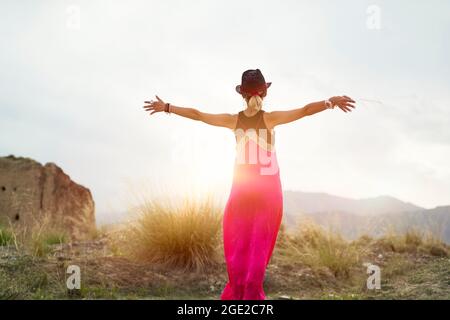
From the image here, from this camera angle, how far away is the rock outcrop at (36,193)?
1942 cm

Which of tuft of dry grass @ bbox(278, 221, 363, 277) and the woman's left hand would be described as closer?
the woman's left hand

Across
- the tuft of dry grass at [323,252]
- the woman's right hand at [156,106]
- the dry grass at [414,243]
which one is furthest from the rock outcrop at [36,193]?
the woman's right hand at [156,106]

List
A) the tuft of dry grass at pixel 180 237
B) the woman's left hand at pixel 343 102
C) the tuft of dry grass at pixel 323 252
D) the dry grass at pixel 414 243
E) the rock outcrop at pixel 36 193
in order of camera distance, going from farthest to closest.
→ the rock outcrop at pixel 36 193 → the dry grass at pixel 414 243 → the tuft of dry grass at pixel 323 252 → the tuft of dry grass at pixel 180 237 → the woman's left hand at pixel 343 102

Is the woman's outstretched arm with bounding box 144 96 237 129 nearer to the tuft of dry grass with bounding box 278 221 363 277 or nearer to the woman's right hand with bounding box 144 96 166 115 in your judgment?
the woman's right hand with bounding box 144 96 166 115

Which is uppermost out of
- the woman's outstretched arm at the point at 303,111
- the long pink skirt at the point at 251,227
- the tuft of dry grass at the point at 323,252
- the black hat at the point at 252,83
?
the black hat at the point at 252,83

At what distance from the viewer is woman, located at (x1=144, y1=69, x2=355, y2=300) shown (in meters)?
5.95

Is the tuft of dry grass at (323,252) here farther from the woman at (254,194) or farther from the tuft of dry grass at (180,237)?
the woman at (254,194)

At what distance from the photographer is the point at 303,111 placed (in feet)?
19.9

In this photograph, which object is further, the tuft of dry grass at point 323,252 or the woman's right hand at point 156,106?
the tuft of dry grass at point 323,252

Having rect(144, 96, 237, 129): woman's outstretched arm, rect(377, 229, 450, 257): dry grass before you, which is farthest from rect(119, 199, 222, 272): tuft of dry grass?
rect(377, 229, 450, 257): dry grass

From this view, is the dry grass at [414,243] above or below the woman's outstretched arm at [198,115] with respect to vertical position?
below

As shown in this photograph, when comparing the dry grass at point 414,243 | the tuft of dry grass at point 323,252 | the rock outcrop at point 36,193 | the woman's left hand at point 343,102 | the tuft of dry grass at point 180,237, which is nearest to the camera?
the woman's left hand at point 343,102

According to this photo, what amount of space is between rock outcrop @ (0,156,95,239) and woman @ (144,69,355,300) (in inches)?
543
